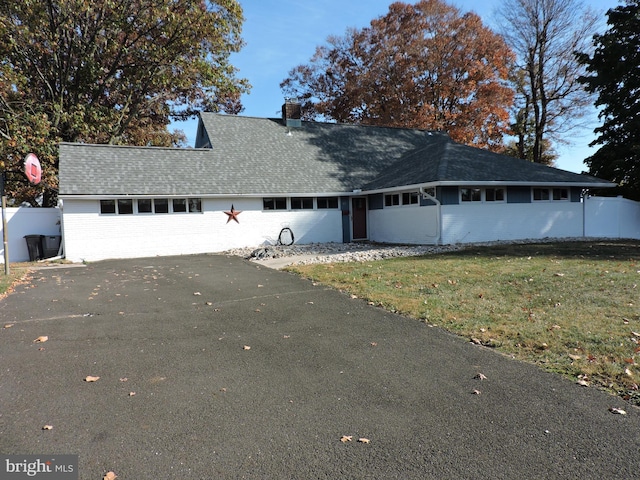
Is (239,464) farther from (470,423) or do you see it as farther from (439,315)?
(439,315)

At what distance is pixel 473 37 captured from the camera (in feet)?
97.9

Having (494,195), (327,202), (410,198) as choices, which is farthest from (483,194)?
(327,202)

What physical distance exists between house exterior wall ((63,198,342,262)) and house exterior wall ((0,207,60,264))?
7.30ft

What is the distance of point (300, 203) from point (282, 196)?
43.7 inches

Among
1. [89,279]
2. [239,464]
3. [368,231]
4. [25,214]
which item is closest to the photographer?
[239,464]

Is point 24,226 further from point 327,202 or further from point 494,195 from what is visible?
point 494,195

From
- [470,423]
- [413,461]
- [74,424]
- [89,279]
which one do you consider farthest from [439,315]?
[89,279]

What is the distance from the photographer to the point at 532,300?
7008 mm

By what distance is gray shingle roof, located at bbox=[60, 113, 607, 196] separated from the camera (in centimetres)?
1677

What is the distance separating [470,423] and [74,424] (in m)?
3.17

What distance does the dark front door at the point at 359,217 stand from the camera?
21.2 meters

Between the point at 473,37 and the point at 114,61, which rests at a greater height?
the point at 473,37

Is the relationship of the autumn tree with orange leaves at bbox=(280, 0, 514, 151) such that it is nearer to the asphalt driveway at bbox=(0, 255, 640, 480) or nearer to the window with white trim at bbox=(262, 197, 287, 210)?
the window with white trim at bbox=(262, 197, 287, 210)

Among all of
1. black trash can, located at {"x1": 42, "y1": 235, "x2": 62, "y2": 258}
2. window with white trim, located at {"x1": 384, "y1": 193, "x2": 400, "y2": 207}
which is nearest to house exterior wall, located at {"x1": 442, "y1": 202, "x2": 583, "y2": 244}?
window with white trim, located at {"x1": 384, "y1": 193, "x2": 400, "y2": 207}
